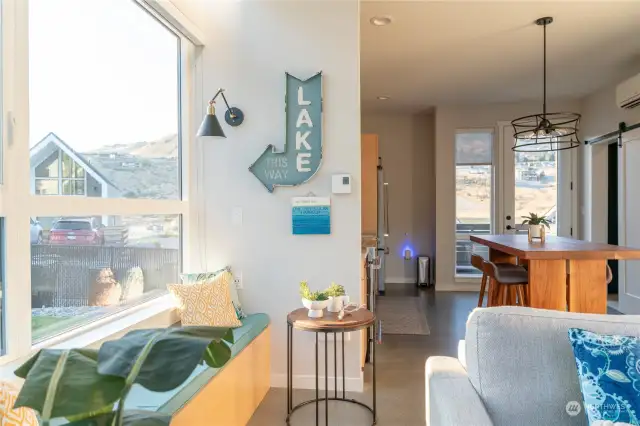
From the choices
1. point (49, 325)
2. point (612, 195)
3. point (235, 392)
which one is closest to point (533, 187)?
point (612, 195)

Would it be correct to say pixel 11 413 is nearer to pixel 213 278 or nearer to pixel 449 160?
pixel 213 278

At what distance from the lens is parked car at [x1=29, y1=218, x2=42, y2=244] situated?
74.9 inches

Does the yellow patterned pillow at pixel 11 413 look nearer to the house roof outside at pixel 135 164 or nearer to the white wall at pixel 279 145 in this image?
the house roof outside at pixel 135 164

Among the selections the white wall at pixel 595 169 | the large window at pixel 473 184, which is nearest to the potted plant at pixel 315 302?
the large window at pixel 473 184

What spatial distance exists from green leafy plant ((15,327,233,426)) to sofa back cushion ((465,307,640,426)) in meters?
1.00

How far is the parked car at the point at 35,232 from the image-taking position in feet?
6.24

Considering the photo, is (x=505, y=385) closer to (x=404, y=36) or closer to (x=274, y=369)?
(x=274, y=369)

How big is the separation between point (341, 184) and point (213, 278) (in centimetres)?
106

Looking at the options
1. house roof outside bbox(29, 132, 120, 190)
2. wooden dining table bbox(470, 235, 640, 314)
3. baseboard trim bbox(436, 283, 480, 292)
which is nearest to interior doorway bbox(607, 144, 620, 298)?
baseboard trim bbox(436, 283, 480, 292)

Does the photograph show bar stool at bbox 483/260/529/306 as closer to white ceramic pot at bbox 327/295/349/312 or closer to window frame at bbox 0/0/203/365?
white ceramic pot at bbox 327/295/349/312

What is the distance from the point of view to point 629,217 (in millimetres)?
5180

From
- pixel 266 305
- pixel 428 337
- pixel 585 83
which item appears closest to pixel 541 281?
pixel 428 337

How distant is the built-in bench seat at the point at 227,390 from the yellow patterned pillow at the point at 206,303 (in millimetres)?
129

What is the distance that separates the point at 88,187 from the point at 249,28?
1.66m
